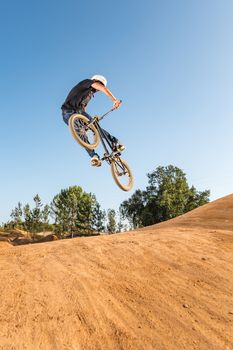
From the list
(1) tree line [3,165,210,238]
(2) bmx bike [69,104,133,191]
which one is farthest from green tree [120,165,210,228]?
(2) bmx bike [69,104,133,191]

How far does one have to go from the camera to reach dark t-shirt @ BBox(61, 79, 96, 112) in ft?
32.3

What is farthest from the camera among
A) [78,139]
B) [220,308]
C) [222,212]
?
[222,212]

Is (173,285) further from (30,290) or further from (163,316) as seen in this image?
(30,290)

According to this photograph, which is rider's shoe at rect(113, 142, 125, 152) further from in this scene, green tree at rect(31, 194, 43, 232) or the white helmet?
green tree at rect(31, 194, 43, 232)

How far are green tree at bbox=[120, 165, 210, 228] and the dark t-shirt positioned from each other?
54.0 metres

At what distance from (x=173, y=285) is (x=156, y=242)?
3176 mm

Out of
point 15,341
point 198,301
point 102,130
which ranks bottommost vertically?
point 15,341

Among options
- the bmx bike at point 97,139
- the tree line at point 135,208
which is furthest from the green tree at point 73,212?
the bmx bike at point 97,139

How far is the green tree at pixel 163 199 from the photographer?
210ft

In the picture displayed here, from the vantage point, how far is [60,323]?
542cm

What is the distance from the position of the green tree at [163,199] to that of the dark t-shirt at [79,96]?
54.0 metres

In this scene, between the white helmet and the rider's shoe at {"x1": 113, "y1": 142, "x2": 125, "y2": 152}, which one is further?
the rider's shoe at {"x1": 113, "y1": 142, "x2": 125, "y2": 152}

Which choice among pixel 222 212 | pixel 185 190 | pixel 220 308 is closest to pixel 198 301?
pixel 220 308

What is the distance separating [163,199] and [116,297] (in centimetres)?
5813
